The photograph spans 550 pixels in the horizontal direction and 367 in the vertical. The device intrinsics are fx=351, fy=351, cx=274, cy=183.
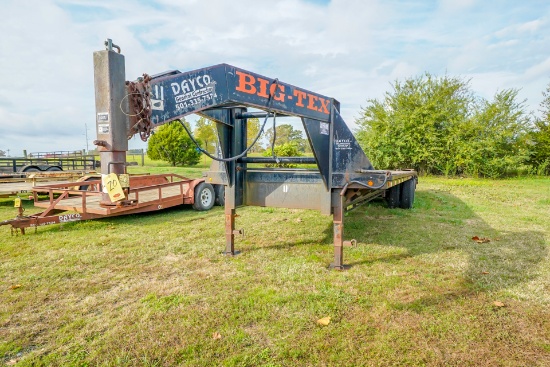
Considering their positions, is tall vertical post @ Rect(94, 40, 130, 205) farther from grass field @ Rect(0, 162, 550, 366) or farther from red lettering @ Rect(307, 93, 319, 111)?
red lettering @ Rect(307, 93, 319, 111)

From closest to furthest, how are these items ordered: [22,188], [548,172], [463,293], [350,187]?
1. [463,293]
2. [350,187]
3. [22,188]
4. [548,172]

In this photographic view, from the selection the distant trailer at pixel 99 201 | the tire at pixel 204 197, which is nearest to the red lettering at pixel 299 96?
the distant trailer at pixel 99 201

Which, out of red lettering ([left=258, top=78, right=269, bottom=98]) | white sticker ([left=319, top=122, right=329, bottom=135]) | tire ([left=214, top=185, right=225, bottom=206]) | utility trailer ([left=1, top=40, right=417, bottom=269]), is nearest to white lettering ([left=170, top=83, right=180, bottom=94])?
utility trailer ([left=1, top=40, right=417, bottom=269])

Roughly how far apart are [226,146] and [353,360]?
295cm

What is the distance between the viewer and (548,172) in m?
18.4

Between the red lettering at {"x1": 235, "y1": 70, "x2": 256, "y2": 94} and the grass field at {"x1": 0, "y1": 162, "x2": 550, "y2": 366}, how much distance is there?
75.6 inches

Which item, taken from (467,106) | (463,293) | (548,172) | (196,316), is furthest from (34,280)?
(548,172)

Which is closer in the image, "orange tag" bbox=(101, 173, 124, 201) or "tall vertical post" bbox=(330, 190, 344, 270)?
"orange tag" bbox=(101, 173, 124, 201)

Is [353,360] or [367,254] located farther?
[367,254]

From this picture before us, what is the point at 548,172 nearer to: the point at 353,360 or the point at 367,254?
the point at 367,254

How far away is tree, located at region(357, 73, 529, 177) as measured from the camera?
650 inches

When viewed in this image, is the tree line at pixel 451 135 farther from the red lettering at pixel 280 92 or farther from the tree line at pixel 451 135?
the red lettering at pixel 280 92

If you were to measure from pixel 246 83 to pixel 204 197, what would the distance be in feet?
17.5

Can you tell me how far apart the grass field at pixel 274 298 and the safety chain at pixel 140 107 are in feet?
5.02
